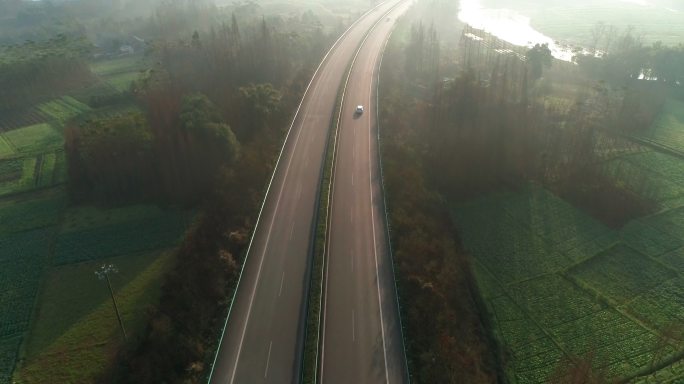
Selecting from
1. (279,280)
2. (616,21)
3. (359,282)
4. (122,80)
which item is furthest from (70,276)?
(616,21)

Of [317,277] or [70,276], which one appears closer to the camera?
[317,277]

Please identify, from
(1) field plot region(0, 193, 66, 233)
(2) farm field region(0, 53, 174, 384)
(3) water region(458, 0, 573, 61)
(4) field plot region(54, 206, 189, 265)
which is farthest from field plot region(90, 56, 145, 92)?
(3) water region(458, 0, 573, 61)

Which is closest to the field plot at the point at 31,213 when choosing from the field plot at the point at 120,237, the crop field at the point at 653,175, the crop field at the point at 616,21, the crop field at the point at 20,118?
the field plot at the point at 120,237

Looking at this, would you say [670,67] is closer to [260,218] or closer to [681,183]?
[681,183]

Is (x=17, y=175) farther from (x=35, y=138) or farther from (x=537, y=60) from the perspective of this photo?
(x=537, y=60)

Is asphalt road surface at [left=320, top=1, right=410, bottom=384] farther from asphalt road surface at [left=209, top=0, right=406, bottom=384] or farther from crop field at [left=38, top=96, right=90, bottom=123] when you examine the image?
crop field at [left=38, top=96, right=90, bottom=123]

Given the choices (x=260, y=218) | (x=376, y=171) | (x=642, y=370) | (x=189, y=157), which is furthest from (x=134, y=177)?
(x=642, y=370)
